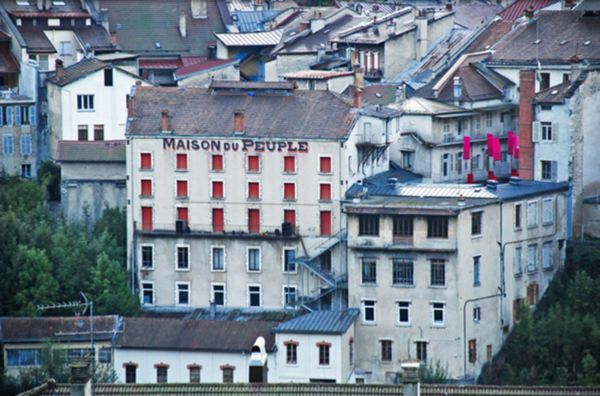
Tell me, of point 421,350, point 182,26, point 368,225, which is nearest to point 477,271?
point 421,350

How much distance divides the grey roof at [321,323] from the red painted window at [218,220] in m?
7.77

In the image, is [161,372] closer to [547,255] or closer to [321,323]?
[321,323]

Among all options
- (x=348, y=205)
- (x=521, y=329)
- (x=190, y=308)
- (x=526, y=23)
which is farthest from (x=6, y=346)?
(x=526, y=23)

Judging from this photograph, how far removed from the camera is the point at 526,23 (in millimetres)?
121688

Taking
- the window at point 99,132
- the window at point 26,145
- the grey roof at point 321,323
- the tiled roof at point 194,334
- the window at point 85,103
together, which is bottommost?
the tiled roof at point 194,334

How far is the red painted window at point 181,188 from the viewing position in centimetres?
10811

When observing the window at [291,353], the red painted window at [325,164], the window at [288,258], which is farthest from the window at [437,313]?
the red painted window at [325,164]

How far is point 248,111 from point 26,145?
19205mm

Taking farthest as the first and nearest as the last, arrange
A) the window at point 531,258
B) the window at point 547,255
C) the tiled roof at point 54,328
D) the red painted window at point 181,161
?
1. the red painted window at point 181,161
2. the window at point 547,255
3. the window at point 531,258
4. the tiled roof at point 54,328

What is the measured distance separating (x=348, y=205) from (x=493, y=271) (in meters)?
7.19

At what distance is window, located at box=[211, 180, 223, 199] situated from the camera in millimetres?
107688

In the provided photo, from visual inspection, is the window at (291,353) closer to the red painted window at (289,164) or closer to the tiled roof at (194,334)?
the tiled roof at (194,334)

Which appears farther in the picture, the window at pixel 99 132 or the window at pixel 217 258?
the window at pixel 99 132

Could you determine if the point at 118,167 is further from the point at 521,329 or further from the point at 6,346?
the point at 521,329
